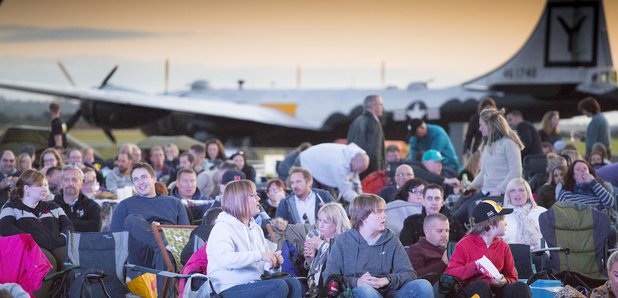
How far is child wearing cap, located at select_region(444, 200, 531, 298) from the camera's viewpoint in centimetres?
695

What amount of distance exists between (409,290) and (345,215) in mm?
822

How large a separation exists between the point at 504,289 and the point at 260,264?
4.88 feet

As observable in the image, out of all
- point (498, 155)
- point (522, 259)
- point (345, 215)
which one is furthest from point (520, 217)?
point (345, 215)

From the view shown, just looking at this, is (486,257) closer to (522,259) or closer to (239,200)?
(522,259)

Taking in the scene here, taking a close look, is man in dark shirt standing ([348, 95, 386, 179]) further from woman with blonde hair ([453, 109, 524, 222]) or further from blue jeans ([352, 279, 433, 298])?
blue jeans ([352, 279, 433, 298])

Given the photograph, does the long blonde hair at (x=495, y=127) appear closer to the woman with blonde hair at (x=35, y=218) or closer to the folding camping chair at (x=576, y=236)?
the folding camping chair at (x=576, y=236)

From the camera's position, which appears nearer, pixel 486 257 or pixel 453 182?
pixel 486 257

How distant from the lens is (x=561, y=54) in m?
26.1

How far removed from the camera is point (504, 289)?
23.1 feet

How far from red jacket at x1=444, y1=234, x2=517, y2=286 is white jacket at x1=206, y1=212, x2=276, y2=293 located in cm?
120

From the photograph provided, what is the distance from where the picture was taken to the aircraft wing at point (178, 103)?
25562 mm

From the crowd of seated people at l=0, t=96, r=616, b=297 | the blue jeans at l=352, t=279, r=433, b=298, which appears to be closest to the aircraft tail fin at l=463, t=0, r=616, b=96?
the crowd of seated people at l=0, t=96, r=616, b=297

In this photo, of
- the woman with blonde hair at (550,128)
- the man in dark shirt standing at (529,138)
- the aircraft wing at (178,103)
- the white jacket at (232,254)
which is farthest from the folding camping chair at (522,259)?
the aircraft wing at (178,103)

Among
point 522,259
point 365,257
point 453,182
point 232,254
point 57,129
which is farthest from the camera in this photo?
point 57,129
